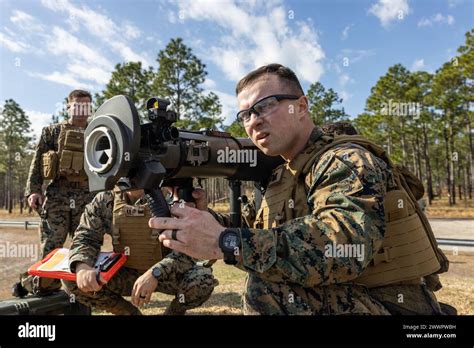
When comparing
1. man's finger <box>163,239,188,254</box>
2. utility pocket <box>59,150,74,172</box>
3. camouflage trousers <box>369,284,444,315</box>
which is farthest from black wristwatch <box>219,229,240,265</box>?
utility pocket <box>59,150,74,172</box>

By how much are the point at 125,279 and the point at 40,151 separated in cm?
260

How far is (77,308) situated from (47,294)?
0.42 meters

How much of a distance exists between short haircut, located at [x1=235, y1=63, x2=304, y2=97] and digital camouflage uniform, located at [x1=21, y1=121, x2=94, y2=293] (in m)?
3.45

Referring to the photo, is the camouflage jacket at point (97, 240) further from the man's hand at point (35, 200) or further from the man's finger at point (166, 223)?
the man's hand at point (35, 200)

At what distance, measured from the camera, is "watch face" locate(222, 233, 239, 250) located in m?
Answer: 1.38

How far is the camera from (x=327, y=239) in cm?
140

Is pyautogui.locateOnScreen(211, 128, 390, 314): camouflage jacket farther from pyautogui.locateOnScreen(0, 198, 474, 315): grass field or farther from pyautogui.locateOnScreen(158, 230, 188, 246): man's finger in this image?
pyautogui.locateOnScreen(0, 198, 474, 315): grass field

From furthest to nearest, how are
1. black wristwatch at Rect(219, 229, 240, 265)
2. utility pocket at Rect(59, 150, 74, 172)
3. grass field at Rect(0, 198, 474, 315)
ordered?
utility pocket at Rect(59, 150, 74, 172) → grass field at Rect(0, 198, 474, 315) → black wristwatch at Rect(219, 229, 240, 265)

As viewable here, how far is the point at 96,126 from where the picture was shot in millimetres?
1685

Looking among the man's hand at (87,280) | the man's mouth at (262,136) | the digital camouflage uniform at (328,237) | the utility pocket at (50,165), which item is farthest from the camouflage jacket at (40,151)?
the digital camouflage uniform at (328,237)

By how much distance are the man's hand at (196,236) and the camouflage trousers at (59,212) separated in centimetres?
365

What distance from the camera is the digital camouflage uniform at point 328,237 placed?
4.58 ft

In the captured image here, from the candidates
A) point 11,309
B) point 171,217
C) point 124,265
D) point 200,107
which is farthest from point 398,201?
point 200,107

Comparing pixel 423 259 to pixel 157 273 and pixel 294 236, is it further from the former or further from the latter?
pixel 157 273
